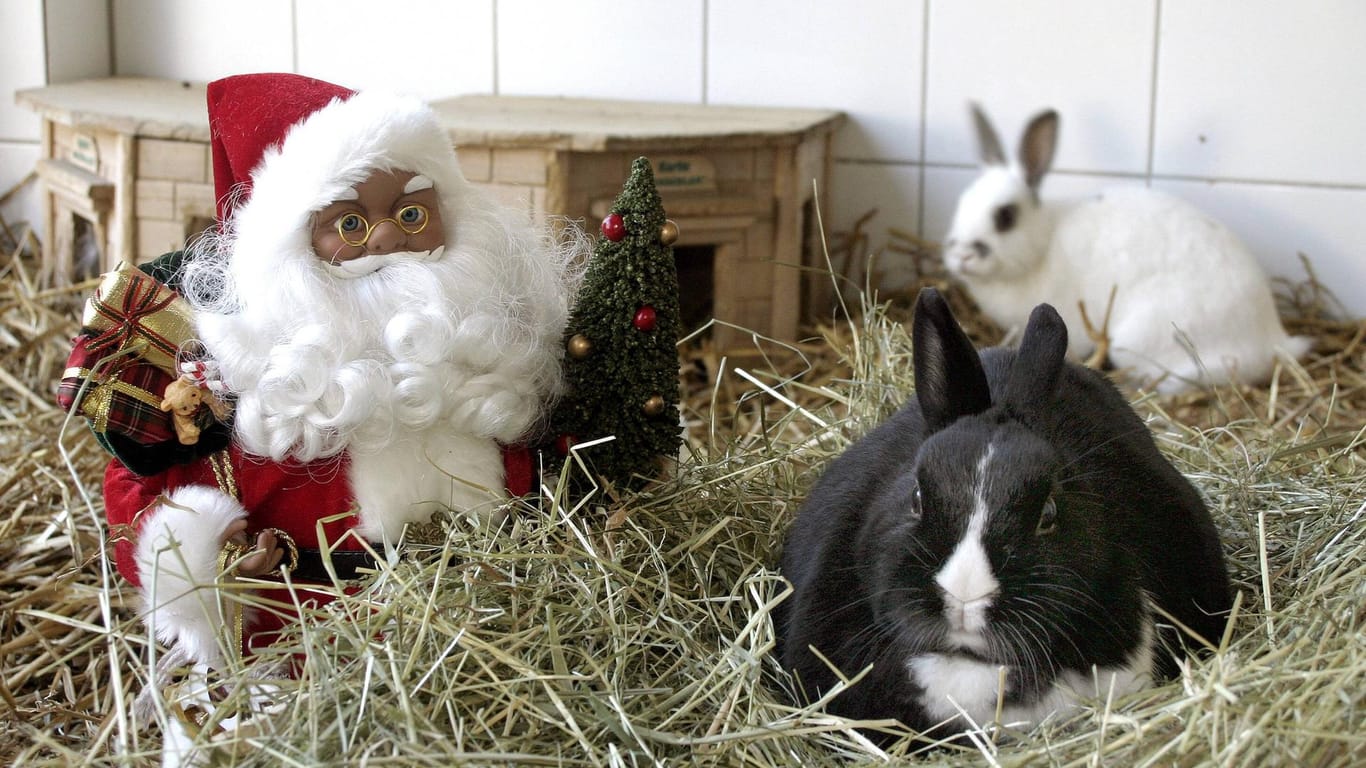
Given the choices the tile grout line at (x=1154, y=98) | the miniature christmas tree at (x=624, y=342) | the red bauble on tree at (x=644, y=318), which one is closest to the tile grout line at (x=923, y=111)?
the tile grout line at (x=1154, y=98)

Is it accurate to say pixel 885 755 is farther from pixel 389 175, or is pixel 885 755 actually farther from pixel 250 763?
pixel 389 175

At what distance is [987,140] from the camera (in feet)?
11.6

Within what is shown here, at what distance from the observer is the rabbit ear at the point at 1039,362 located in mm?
1509

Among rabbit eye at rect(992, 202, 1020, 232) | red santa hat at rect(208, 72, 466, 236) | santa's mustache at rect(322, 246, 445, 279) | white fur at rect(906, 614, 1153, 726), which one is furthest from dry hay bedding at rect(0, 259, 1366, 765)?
rabbit eye at rect(992, 202, 1020, 232)

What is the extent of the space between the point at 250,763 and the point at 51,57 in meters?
3.32

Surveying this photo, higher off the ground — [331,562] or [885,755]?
[331,562]

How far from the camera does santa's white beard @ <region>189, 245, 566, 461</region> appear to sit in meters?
1.65

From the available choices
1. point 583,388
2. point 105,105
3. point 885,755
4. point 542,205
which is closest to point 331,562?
point 583,388

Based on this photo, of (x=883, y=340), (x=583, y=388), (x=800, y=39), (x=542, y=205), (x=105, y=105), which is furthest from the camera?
(x=800, y=39)

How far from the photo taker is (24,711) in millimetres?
1825

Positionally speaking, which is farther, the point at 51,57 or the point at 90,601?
the point at 51,57

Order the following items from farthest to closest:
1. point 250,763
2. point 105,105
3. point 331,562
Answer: point 105,105
point 331,562
point 250,763

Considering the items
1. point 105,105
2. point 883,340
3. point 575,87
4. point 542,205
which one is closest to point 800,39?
point 575,87

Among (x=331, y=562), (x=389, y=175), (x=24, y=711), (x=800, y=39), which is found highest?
(x=800, y=39)
